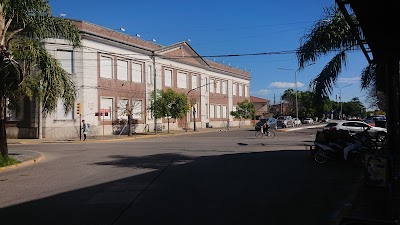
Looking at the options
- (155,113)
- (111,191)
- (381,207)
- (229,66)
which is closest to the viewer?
(381,207)

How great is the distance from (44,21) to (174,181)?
34.1 feet

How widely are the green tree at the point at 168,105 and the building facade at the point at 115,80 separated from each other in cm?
161

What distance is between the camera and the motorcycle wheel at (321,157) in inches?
598

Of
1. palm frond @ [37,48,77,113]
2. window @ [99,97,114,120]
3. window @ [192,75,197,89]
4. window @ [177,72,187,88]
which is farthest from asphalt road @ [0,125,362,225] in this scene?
window @ [192,75,197,89]

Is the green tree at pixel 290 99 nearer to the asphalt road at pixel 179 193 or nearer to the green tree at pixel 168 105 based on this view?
the green tree at pixel 168 105

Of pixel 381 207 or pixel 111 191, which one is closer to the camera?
pixel 381 207

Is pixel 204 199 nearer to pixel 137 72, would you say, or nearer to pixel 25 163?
pixel 25 163

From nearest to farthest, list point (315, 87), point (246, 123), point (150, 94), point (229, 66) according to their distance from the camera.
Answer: point (315, 87) < point (150, 94) < point (229, 66) < point (246, 123)

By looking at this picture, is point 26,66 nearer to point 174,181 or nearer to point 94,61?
point 174,181

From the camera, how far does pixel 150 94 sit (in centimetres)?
5238

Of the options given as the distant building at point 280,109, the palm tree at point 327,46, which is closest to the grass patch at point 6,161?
the palm tree at point 327,46

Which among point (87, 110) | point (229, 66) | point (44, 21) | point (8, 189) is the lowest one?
point (8, 189)

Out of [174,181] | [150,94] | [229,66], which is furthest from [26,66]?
[229,66]

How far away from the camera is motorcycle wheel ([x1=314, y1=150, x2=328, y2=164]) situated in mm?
15195
